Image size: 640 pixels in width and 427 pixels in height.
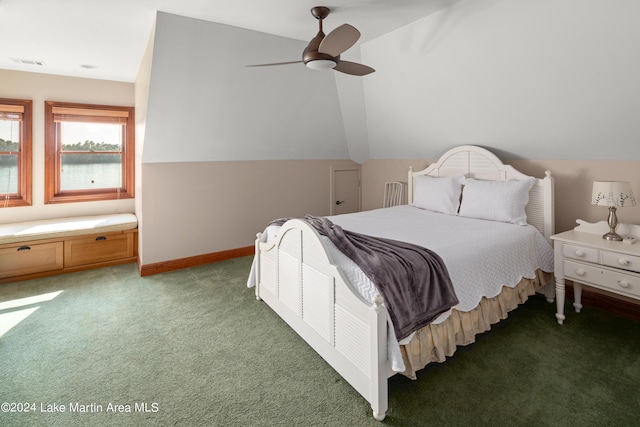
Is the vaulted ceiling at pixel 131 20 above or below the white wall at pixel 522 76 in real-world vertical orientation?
above

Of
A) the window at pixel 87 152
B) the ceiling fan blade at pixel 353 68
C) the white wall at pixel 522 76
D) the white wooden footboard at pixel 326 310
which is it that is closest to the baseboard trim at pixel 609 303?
the white wall at pixel 522 76

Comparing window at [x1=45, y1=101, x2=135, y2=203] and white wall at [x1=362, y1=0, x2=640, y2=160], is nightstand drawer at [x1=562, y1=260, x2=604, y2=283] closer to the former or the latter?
white wall at [x1=362, y1=0, x2=640, y2=160]

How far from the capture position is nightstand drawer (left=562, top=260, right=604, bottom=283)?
8.31ft

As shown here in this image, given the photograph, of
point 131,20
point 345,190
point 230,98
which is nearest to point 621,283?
point 345,190

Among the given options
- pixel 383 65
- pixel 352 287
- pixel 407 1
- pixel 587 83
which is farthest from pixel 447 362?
pixel 383 65

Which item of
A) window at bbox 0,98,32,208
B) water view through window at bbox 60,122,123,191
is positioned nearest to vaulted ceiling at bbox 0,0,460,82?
window at bbox 0,98,32,208

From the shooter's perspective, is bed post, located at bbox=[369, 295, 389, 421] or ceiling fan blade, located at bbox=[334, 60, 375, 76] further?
ceiling fan blade, located at bbox=[334, 60, 375, 76]

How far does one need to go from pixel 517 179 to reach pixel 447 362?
6.79 ft

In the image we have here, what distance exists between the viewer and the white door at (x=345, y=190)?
540cm

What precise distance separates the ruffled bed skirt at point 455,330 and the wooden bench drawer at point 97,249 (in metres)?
3.77

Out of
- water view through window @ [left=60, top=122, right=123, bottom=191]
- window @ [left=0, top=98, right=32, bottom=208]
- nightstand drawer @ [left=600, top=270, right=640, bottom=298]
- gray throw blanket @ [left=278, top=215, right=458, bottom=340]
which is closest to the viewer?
gray throw blanket @ [left=278, top=215, right=458, bottom=340]

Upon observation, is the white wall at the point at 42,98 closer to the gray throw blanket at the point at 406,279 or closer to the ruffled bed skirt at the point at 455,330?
the gray throw blanket at the point at 406,279

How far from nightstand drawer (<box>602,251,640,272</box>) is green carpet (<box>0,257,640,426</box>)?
56 cm

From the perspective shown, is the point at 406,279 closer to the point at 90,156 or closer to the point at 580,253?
the point at 580,253
